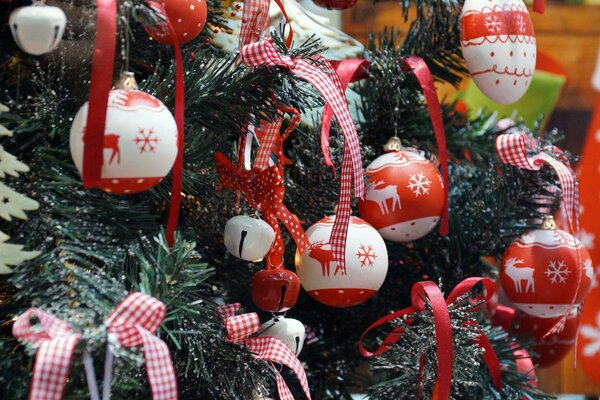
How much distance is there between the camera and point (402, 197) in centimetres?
67

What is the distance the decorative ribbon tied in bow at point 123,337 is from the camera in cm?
39

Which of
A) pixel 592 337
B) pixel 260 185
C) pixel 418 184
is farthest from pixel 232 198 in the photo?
pixel 592 337

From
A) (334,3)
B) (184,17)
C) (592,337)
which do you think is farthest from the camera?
(592,337)

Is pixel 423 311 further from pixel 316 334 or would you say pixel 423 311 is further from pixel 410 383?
pixel 316 334

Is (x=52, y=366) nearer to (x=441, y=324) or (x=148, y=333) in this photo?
(x=148, y=333)

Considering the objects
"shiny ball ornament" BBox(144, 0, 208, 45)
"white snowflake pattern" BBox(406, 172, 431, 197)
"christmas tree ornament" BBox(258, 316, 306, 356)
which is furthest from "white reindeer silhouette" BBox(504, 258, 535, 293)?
"shiny ball ornament" BBox(144, 0, 208, 45)

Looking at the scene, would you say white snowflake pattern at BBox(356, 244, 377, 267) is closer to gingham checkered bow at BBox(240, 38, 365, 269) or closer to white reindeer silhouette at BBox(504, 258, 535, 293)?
gingham checkered bow at BBox(240, 38, 365, 269)

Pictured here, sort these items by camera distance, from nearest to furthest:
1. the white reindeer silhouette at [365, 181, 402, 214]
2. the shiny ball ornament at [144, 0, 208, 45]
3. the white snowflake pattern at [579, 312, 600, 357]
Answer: the shiny ball ornament at [144, 0, 208, 45] < the white reindeer silhouette at [365, 181, 402, 214] < the white snowflake pattern at [579, 312, 600, 357]

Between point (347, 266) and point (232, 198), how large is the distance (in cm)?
11

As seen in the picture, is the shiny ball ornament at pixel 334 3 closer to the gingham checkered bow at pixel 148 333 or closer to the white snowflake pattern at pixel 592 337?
the gingham checkered bow at pixel 148 333

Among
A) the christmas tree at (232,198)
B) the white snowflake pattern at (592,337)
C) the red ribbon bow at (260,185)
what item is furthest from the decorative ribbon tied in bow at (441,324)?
the white snowflake pattern at (592,337)

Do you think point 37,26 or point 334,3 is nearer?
point 37,26

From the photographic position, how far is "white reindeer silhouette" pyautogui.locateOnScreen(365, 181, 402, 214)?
0.67 m

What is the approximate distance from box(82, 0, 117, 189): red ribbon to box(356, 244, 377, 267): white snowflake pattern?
0.79 ft
